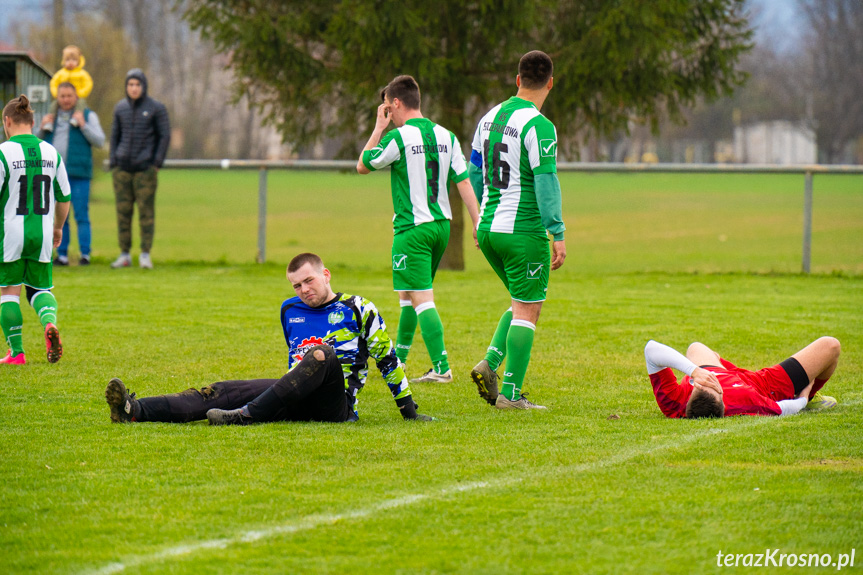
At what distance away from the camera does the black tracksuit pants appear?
18.5 ft

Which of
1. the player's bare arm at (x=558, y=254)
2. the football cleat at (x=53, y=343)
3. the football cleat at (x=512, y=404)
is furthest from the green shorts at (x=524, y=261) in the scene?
the football cleat at (x=53, y=343)

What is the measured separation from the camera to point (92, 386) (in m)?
7.16

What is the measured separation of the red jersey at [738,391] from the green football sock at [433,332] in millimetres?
1801

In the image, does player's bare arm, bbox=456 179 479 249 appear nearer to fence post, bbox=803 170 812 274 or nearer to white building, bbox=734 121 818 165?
fence post, bbox=803 170 812 274

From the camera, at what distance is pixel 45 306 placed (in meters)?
8.17

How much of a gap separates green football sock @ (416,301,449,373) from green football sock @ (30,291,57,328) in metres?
2.95

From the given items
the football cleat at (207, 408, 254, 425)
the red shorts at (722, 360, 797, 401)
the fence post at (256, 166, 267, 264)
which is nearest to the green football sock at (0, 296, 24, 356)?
the football cleat at (207, 408, 254, 425)

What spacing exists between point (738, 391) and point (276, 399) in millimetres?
2819

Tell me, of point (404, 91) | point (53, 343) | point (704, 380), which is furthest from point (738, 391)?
point (53, 343)

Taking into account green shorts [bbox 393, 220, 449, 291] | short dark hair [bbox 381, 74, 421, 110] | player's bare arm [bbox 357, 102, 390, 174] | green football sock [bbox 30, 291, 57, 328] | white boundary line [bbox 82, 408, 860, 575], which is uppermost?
short dark hair [bbox 381, 74, 421, 110]

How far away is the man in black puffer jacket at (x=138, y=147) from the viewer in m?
14.4

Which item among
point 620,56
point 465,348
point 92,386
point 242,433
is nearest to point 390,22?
point 620,56

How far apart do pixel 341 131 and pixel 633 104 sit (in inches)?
181

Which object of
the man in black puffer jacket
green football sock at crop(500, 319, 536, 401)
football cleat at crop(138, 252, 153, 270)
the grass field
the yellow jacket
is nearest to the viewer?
the grass field
